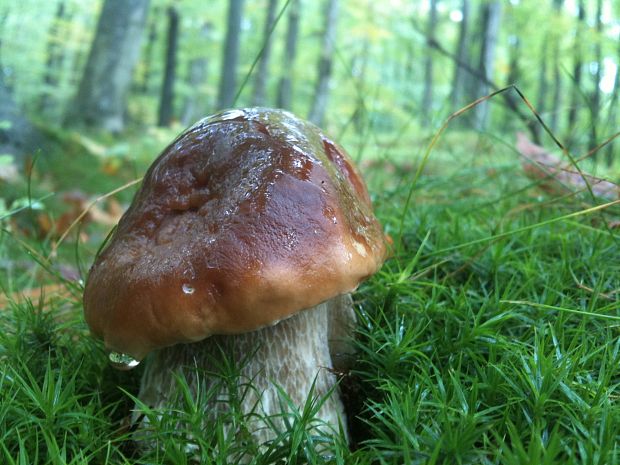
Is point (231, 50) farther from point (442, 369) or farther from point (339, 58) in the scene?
point (442, 369)

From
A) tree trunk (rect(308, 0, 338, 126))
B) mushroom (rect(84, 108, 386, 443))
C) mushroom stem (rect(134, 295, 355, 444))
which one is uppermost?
tree trunk (rect(308, 0, 338, 126))

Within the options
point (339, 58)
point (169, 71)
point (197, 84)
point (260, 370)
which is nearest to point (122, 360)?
point (260, 370)

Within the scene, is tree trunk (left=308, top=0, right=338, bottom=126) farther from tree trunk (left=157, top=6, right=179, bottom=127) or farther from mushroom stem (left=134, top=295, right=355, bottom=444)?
mushroom stem (left=134, top=295, right=355, bottom=444)

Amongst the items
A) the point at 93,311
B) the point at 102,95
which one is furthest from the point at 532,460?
the point at 102,95

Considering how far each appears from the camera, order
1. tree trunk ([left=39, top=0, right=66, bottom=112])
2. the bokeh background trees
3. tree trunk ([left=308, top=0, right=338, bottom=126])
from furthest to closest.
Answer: tree trunk ([left=39, top=0, right=66, bottom=112]), tree trunk ([left=308, top=0, right=338, bottom=126]), the bokeh background trees

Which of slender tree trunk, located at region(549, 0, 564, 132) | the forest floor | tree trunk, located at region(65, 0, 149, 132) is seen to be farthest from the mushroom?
tree trunk, located at region(65, 0, 149, 132)

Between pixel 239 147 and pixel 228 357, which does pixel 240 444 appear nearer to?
pixel 228 357

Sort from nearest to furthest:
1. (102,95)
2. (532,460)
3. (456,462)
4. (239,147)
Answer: (532,460) → (456,462) → (239,147) → (102,95)
